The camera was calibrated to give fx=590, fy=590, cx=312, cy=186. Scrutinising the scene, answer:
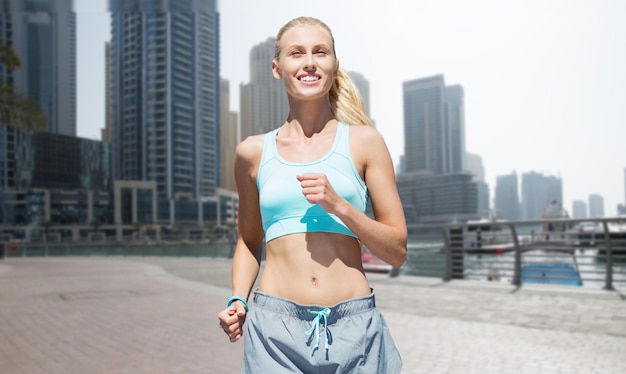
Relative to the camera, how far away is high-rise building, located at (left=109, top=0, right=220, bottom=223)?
468 ft

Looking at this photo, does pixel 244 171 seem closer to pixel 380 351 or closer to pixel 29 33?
pixel 380 351

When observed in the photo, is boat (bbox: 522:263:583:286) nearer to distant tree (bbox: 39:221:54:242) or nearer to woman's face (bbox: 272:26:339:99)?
woman's face (bbox: 272:26:339:99)

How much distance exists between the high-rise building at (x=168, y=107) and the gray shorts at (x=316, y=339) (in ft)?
450

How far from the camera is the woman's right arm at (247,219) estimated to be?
73.8 inches

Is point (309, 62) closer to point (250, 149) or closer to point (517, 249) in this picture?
point (250, 149)

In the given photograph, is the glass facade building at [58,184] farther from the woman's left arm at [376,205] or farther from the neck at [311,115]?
the woman's left arm at [376,205]

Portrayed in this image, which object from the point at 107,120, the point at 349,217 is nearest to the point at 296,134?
the point at 349,217

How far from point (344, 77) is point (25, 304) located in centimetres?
1164

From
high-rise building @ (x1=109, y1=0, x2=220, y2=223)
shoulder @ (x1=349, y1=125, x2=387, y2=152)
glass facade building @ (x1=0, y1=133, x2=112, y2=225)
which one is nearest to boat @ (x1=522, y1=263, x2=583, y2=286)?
shoulder @ (x1=349, y1=125, x2=387, y2=152)

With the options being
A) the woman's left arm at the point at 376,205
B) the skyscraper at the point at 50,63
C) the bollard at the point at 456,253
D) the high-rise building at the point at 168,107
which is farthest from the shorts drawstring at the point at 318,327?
the skyscraper at the point at 50,63

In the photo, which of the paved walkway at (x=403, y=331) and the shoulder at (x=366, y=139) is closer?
the shoulder at (x=366, y=139)

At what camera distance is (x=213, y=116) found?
516 feet

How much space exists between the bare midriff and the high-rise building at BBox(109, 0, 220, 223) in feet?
450

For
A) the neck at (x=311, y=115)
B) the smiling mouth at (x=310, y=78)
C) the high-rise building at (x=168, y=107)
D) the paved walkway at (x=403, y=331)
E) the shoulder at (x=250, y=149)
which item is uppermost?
the high-rise building at (x=168, y=107)
